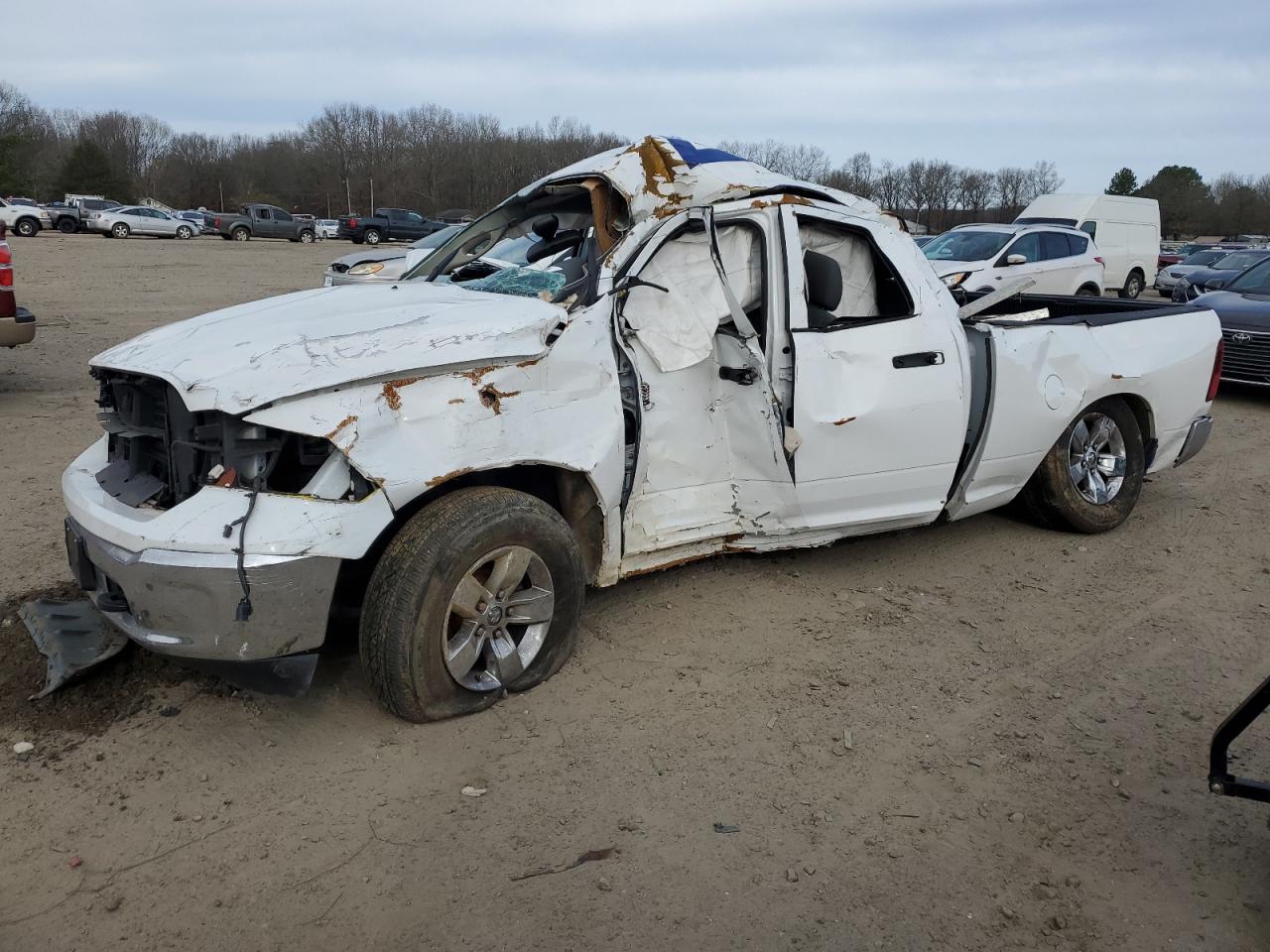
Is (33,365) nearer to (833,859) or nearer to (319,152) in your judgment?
(833,859)

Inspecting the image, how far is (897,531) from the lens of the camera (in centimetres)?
574

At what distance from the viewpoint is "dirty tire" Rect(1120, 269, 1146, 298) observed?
22031mm

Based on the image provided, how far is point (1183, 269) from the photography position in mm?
26531

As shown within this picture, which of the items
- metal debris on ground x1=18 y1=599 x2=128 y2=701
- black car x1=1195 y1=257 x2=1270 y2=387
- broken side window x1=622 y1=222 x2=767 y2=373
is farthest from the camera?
black car x1=1195 y1=257 x2=1270 y2=387

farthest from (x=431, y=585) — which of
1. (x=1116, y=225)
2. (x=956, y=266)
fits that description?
(x=1116, y=225)

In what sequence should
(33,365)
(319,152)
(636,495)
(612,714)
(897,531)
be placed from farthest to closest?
(319,152) → (33,365) → (897,531) → (636,495) → (612,714)

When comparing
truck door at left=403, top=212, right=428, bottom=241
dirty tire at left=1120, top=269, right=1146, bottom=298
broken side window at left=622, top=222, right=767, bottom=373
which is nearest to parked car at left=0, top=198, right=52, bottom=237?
truck door at left=403, top=212, right=428, bottom=241

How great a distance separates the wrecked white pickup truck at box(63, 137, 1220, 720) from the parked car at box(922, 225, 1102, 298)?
9.22 m

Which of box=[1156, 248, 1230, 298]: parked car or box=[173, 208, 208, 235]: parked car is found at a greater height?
box=[173, 208, 208, 235]: parked car

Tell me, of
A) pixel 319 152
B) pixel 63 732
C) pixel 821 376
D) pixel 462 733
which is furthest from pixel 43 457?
pixel 319 152

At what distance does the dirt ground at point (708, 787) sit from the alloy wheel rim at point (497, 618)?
0.18 m

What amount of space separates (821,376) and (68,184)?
72412mm

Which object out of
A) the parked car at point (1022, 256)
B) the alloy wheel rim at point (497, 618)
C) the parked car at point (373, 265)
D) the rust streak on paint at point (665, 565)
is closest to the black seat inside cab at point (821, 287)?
the rust streak on paint at point (665, 565)

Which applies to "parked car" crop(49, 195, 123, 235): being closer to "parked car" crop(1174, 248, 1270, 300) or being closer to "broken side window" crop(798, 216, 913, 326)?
"parked car" crop(1174, 248, 1270, 300)
